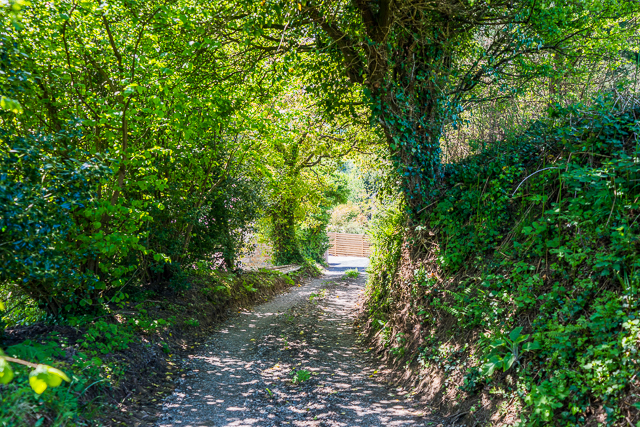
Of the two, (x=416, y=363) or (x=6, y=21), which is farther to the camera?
(x=416, y=363)

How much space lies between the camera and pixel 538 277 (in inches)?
165

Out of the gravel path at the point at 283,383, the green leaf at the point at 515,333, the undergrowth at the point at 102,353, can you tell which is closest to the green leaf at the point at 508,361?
the green leaf at the point at 515,333

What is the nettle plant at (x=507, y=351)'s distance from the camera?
3688 mm

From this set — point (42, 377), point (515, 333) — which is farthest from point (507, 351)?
point (42, 377)

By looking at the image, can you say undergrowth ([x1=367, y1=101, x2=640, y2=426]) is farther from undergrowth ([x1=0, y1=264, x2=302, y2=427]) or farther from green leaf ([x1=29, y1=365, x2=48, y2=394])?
undergrowth ([x1=0, y1=264, x2=302, y2=427])

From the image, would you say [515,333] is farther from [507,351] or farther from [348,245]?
[348,245]

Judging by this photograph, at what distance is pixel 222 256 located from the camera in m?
11.3

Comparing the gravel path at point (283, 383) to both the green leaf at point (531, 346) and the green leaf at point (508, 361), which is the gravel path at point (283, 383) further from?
the green leaf at point (531, 346)

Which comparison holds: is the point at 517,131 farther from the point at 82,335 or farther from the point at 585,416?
A: the point at 82,335

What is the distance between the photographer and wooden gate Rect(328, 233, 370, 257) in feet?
131

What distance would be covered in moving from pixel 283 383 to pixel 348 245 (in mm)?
34935

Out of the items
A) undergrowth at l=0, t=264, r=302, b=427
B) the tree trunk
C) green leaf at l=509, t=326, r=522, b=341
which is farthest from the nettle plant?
undergrowth at l=0, t=264, r=302, b=427

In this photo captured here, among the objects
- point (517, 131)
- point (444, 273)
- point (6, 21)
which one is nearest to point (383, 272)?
point (444, 273)

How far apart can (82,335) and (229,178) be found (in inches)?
228
